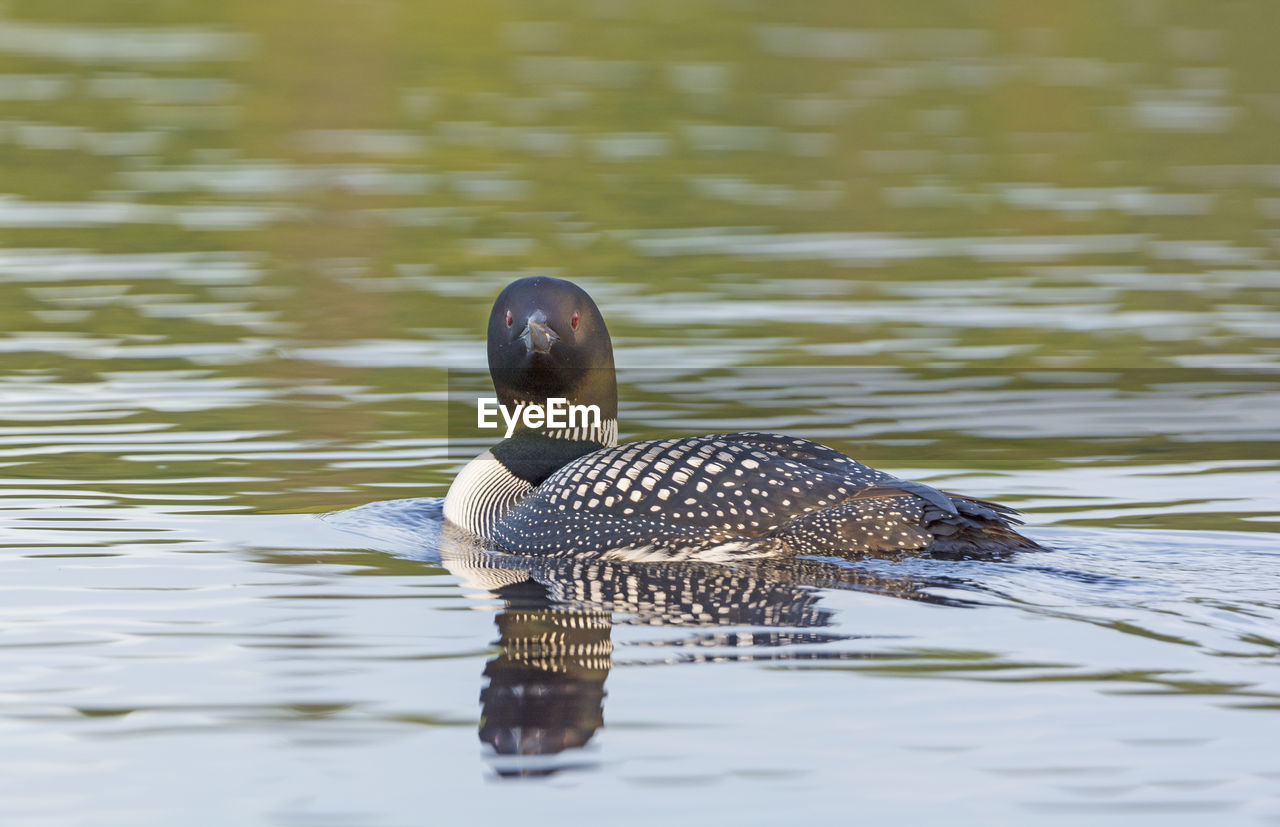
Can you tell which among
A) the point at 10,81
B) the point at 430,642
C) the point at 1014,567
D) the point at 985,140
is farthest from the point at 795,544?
the point at 10,81

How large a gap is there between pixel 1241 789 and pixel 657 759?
45.8 inches

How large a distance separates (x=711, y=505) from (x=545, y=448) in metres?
1.08

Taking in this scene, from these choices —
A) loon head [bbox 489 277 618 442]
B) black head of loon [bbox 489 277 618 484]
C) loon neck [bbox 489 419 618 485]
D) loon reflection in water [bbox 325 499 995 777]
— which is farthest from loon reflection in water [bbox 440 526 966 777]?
loon head [bbox 489 277 618 442]

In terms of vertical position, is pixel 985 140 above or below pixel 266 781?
above

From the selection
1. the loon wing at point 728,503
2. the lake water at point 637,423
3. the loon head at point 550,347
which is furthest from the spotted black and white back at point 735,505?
the loon head at point 550,347

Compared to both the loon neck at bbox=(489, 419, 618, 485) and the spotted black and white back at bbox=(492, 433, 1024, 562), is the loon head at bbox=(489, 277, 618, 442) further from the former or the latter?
the spotted black and white back at bbox=(492, 433, 1024, 562)

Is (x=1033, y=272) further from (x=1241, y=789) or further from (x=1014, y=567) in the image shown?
(x=1241, y=789)

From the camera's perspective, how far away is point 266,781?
3988 mm

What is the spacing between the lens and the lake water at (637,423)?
13.5 ft

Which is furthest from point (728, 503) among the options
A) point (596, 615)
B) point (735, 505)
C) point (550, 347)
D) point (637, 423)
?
point (637, 423)

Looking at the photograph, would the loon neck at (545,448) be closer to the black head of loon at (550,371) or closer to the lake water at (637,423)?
the black head of loon at (550,371)

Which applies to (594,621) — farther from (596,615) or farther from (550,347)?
(550,347)

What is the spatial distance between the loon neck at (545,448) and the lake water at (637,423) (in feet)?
1.17

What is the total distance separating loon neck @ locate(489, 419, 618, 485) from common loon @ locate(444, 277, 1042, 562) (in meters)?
0.18
